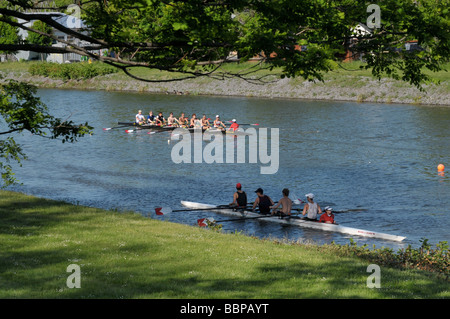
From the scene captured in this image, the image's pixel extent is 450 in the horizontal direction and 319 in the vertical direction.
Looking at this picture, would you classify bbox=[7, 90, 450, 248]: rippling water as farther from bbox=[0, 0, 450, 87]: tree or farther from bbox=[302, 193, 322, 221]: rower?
bbox=[0, 0, 450, 87]: tree

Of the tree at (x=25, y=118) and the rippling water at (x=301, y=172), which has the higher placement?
the tree at (x=25, y=118)

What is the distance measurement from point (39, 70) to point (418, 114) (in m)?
60.8

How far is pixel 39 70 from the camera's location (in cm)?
9700

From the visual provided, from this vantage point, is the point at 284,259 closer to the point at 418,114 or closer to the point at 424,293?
the point at 424,293

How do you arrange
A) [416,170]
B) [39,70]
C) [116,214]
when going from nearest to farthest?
[116,214] < [416,170] < [39,70]

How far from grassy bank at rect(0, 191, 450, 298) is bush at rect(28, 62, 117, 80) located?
7814 centimetres

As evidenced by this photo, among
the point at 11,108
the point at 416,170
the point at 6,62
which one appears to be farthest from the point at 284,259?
the point at 6,62

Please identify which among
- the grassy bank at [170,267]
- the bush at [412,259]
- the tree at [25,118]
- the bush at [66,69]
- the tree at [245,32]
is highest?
the bush at [66,69]

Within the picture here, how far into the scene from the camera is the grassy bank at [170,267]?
37.4ft

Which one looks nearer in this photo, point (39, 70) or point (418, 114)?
point (418, 114)

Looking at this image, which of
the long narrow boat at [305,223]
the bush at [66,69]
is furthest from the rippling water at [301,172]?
the bush at [66,69]

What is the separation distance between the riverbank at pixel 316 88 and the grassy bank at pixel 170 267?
43607 millimetres

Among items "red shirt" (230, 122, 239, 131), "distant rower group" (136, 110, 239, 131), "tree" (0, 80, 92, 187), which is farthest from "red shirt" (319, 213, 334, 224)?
"red shirt" (230, 122, 239, 131)

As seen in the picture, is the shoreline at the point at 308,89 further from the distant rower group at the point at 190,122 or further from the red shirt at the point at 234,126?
the red shirt at the point at 234,126
